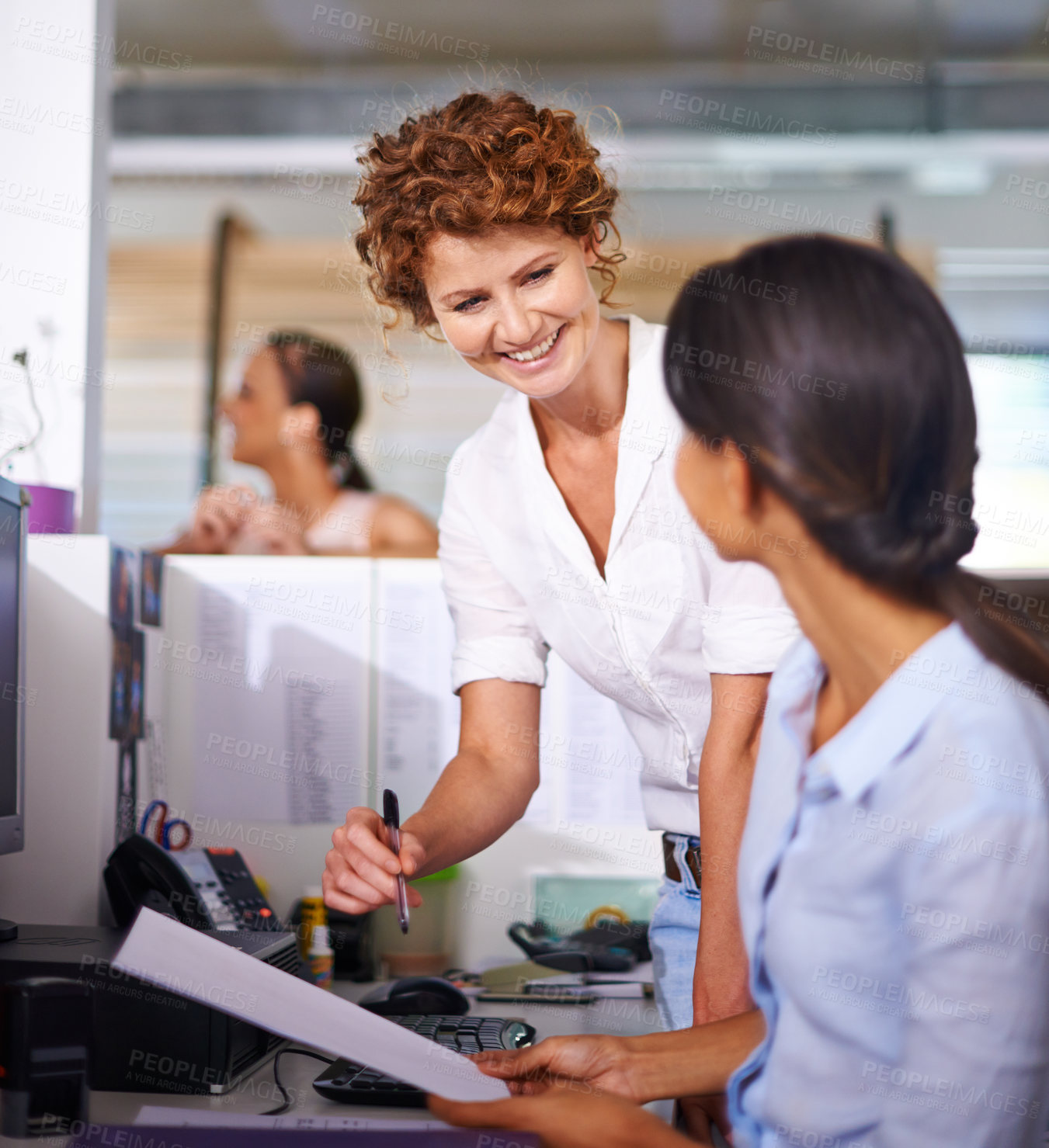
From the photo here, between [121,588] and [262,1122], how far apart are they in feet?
3.29

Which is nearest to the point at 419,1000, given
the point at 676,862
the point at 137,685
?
the point at 676,862

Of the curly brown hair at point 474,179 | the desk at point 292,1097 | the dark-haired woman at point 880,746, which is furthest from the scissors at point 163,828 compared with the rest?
the dark-haired woman at point 880,746

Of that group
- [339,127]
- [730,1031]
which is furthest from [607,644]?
[339,127]

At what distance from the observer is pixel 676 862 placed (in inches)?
58.5

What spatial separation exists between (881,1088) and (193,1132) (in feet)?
1.76

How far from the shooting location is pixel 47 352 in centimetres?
192

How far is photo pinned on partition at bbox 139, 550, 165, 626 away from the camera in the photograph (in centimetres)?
190

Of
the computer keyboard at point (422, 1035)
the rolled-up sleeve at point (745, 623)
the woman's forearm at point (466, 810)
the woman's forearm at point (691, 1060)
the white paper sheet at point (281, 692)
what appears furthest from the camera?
the white paper sheet at point (281, 692)

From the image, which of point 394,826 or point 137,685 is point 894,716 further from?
point 137,685

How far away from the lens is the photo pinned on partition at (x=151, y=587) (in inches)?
74.7

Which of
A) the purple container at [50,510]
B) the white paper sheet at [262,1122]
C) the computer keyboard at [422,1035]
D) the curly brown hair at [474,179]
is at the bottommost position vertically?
the computer keyboard at [422,1035]

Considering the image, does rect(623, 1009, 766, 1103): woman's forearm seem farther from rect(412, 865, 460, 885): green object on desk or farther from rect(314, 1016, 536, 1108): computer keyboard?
rect(412, 865, 460, 885): green object on desk

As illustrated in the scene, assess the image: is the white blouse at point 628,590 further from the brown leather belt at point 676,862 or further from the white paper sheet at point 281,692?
the white paper sheet at point 281,692

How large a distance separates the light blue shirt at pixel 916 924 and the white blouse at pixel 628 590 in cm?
44
